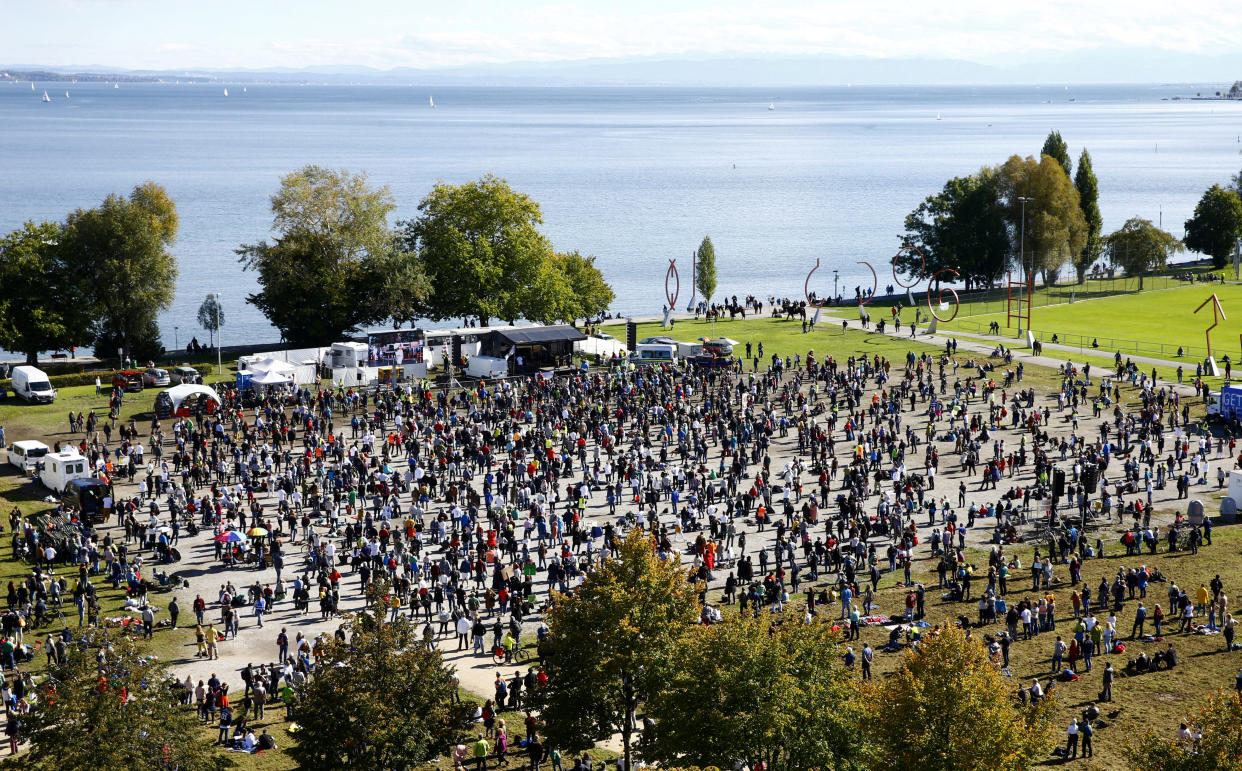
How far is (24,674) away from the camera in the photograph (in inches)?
1125

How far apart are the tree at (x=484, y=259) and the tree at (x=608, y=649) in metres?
48.1

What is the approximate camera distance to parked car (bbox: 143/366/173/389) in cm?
6078

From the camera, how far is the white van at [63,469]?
42.8m

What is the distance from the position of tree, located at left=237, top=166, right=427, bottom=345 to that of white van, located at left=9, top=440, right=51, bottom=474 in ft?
79.1

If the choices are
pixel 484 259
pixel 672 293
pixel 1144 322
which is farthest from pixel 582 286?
pixel 1144 322

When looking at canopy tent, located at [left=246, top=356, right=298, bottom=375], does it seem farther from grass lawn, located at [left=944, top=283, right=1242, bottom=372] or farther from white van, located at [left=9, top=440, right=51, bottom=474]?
grass lawn, located at [left=944, top=283, right=1242, bottom=372]

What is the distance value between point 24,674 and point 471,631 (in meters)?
10.4

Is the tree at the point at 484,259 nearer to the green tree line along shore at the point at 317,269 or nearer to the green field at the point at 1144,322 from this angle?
the green tree line along shore at the point at 317,269

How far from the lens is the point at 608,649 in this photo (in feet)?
77.2

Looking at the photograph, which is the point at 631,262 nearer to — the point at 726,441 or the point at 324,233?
the point at 324,233

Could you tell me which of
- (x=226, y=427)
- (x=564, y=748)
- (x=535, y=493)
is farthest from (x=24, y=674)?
(x=226, y=427)

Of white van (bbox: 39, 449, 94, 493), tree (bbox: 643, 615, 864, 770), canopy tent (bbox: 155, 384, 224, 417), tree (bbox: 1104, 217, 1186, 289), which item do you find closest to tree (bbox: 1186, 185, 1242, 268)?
tree (bbox: 1104, 217, 1186, 289)

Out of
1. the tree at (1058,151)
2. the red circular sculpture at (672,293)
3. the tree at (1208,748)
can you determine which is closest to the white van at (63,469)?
the tree at (1208,748)

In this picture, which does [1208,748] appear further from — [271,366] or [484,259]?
[484,259]
